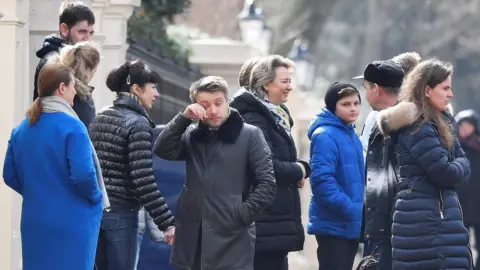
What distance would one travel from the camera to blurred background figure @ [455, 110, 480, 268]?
55.4ft

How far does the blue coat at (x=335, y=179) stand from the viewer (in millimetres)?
11922

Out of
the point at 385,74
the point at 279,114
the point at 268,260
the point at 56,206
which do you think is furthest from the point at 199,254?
the point at 385,74

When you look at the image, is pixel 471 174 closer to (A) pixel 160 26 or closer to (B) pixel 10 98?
(A) pixel 160 26

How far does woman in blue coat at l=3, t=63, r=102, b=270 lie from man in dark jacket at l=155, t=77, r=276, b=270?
0.48 m

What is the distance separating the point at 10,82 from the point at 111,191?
6.26ft

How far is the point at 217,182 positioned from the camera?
10.6 m

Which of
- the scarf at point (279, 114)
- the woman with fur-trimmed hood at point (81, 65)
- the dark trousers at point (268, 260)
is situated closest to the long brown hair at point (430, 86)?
the scarf at point (279, 114)

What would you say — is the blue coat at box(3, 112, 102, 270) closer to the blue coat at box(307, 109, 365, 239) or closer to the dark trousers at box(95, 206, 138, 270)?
the dark trousers at box(95, 206, 138, 270)

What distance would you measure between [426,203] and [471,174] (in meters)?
6.83

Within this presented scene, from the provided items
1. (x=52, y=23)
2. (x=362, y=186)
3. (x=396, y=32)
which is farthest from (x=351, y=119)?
(x=396, y=32)

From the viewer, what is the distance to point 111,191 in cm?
1114

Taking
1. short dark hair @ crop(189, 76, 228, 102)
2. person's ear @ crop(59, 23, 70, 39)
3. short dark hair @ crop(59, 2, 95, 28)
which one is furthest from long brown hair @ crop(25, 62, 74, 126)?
person's ear @ crop(59, 23, 70, 39)

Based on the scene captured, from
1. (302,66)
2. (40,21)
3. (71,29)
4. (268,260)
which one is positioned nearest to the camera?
(268,260)

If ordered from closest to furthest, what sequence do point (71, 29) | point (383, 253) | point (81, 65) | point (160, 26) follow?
point (383, 253)
point (81, 65)
point (71, 29)
point (160, 26)
